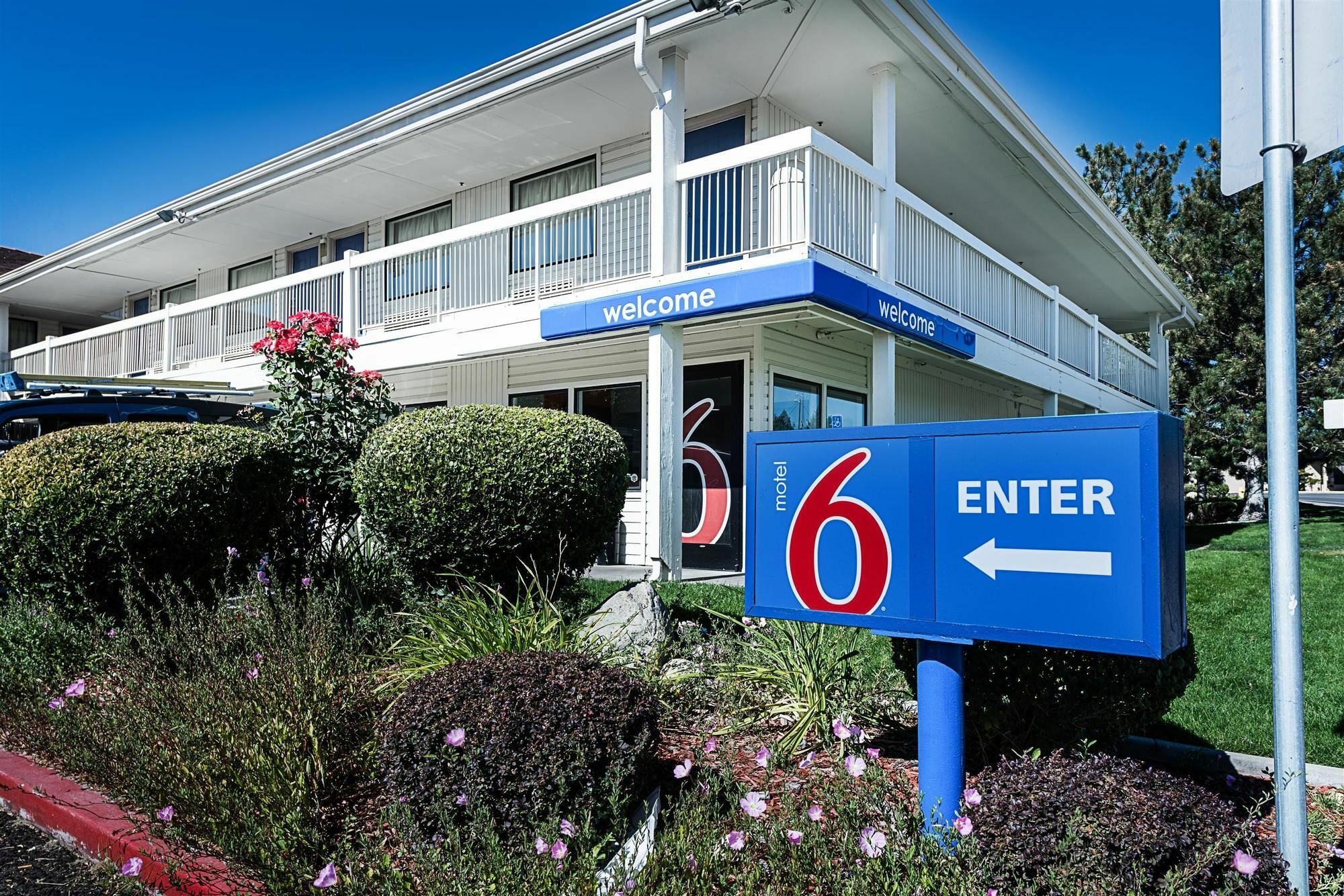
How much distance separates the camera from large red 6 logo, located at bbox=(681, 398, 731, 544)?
1140cm

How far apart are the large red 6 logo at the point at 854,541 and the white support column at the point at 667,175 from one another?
6.61 metres

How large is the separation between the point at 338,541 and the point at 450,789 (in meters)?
4.55

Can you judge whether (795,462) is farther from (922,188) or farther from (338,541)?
(922,188)

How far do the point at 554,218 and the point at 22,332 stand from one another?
2039 cm

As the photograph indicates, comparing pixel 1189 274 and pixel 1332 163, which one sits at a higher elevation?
pixel 1332 163

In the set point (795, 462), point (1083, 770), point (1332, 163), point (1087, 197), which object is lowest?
point (1083, 770)

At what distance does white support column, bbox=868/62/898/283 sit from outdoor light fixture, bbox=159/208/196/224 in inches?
465

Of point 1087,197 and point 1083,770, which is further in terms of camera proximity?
point 1087,197

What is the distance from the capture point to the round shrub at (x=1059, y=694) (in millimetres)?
3393

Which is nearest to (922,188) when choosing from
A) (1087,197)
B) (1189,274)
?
(1087,197)

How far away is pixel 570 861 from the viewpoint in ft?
8.99

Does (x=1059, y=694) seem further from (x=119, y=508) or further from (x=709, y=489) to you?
(x=709, y=489)

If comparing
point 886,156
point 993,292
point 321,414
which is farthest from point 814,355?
point 321,414

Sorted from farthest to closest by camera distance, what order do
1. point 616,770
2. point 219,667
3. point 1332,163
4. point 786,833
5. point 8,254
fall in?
point 8,254 → point 1332,163 → point 219,667 → point 616,770 → point 786,833
